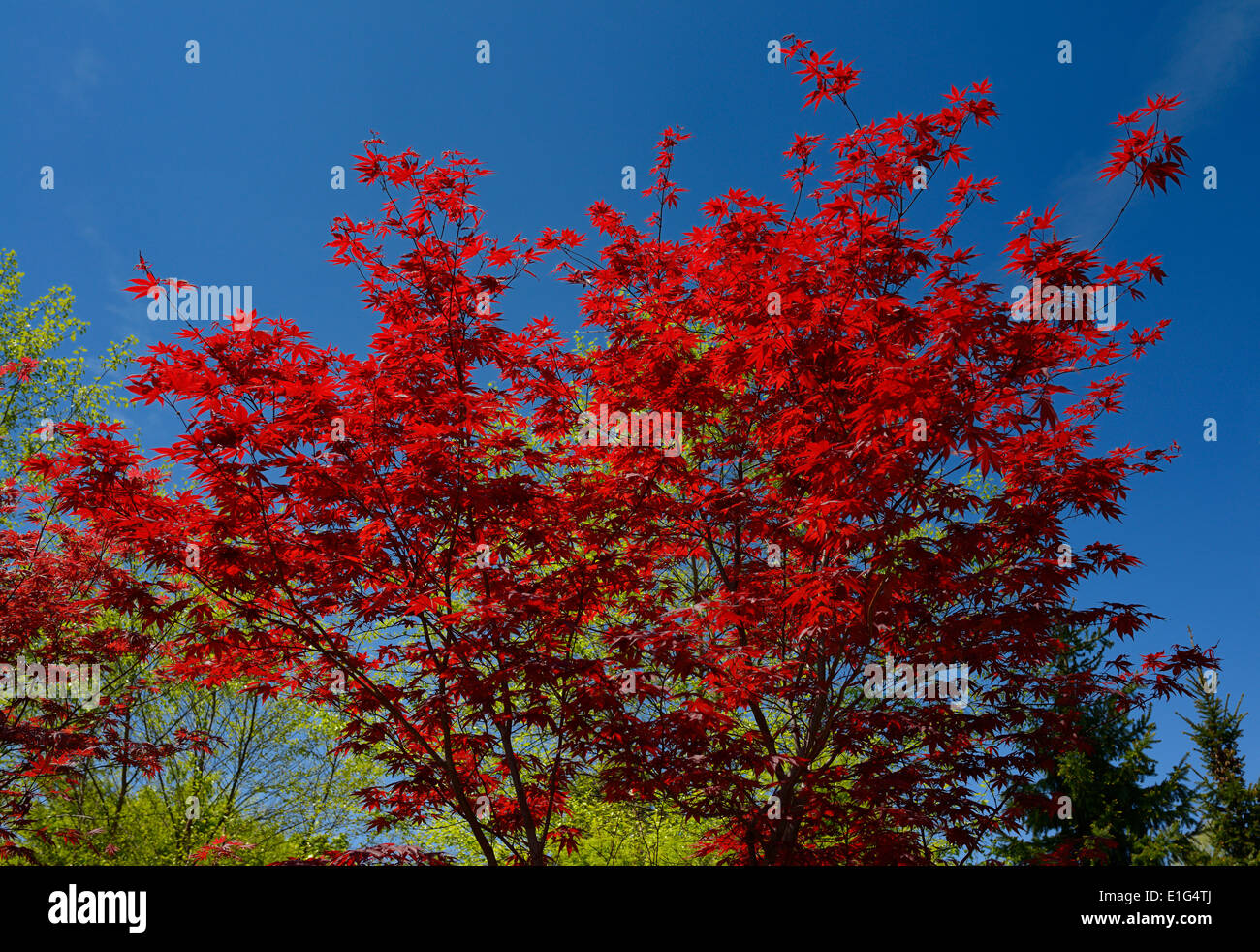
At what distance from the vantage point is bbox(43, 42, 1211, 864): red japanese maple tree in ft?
20.0

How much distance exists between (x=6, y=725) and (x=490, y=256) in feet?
25.2

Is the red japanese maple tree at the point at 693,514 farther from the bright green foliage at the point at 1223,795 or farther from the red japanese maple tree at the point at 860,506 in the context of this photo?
the bright green foliage at the point at 1223,795

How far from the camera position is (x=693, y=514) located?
25.5ft

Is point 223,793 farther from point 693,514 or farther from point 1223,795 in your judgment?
point 1223,795

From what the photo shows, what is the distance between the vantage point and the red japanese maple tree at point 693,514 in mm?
6082

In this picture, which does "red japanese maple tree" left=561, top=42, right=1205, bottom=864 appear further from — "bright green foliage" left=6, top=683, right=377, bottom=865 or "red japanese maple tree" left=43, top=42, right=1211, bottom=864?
"bright green foliage" left=6, top=683, right=377, bottom=865

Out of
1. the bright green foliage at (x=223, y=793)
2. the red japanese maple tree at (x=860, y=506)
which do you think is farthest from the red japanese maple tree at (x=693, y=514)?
the bright green foliage at (x=223, y=793)

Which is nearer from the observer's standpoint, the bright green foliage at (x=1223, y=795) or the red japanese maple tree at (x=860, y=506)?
the red japanese maple tree at (x=860, y=506)

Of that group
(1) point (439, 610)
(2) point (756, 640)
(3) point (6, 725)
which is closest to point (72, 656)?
(3) point (6, 725)

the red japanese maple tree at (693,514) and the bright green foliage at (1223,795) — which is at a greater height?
the red japanese maple tree at (693,514)

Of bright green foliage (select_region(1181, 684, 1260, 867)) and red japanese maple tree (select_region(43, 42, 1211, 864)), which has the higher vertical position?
red japanese maple tree (select_region(43, 42, 1211, 864))

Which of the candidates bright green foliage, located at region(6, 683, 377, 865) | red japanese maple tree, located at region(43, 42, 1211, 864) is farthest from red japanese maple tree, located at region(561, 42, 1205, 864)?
bright green foliage, located at region(6, 683, 377, 865)

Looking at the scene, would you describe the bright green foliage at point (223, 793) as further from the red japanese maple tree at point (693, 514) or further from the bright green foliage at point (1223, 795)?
the bright green foliage at point (1223, 795)

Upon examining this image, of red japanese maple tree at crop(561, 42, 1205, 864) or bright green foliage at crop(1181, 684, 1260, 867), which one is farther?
bright green foliage at crop(1181, 684, 1260, 867)
